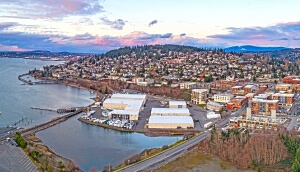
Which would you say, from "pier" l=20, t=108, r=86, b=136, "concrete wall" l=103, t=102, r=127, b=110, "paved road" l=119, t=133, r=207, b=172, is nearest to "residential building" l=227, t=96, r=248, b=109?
"concrete wall" l=103, t=102, r=127, b=110

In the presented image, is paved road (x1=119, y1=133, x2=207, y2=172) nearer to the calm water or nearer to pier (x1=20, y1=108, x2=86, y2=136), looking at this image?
the calm water

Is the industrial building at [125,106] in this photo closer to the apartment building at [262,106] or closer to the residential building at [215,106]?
the residential building at [215,106]

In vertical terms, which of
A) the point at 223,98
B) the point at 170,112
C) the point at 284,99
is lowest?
the point at 170,112

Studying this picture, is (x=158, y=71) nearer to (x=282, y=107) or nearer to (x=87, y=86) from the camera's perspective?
(x=87, y=86)

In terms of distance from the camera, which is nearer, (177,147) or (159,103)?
(177,147)

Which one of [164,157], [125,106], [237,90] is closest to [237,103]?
[237,90]

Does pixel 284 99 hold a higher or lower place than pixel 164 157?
higher

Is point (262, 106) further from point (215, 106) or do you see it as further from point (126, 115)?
point (126, 115)

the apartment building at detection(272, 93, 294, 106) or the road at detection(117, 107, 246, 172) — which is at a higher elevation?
the apartment building at detection(272, 93, 294, 106)

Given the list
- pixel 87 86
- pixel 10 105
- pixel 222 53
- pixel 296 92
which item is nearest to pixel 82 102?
pixel 10 105
